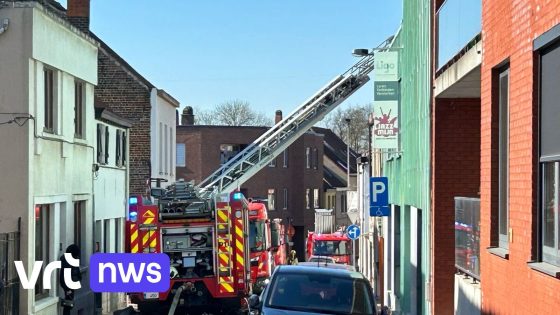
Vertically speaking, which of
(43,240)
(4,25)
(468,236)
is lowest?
(43,240)

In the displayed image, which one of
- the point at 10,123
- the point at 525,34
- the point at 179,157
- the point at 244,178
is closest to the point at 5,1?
the point at 10,123

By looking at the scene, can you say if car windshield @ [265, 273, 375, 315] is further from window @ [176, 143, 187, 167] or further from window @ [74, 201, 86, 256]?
window @ [176, 143, 187, 167]

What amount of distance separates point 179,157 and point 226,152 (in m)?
3.15

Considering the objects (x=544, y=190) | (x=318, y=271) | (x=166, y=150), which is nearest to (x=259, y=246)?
(x=318, y=271)

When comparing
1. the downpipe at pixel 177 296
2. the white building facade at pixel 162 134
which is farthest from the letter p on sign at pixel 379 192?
the white building facade at pixel 162 134

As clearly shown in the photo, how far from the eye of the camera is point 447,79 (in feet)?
47.5

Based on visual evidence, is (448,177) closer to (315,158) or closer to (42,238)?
(42,238)

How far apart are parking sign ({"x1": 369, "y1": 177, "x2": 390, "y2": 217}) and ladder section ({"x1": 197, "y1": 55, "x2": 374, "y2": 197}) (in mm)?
11687

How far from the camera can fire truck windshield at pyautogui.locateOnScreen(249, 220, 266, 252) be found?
79.8ft

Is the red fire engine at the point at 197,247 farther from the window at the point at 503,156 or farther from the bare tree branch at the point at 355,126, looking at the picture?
the bare tree branch at the point at 355,126

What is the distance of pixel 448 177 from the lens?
16078mm

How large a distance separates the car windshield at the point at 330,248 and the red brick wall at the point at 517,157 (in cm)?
3199

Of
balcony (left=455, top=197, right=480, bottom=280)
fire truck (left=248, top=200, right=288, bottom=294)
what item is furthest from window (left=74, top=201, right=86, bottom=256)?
balcony (left=455, top=197, right=480, bottom=280)

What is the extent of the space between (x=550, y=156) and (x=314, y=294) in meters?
4.96
